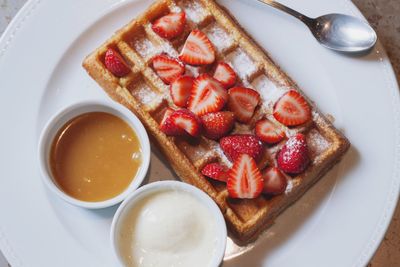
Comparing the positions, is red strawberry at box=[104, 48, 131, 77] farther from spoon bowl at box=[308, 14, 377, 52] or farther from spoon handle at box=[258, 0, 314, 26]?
spoon bowl at box=[308, 14, 377, 52]

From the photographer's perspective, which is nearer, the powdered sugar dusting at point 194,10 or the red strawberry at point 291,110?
the red strawberry at point 291,110

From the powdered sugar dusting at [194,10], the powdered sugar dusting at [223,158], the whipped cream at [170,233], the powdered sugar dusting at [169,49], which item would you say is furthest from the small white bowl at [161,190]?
the powdered sugar dusting at [194,10]

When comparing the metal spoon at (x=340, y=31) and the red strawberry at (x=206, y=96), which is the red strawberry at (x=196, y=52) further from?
the metal spoon at (x=340, y=31)

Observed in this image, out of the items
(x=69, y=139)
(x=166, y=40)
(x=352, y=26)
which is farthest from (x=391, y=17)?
(x=69, y=139)

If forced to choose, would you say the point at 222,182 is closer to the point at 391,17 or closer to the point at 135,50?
the point at 135,50

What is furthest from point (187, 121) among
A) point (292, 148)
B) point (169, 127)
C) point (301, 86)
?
point (301, 86)

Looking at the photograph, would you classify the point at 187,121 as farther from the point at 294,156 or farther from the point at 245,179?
the point at 294,156

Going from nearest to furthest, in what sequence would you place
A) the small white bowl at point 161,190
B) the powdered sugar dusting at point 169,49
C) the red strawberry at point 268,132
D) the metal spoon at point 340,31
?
the small white bowl at point 161,190 → the red strawberry at point 268,132 → the powdered sugar dusting at point 169,49 → the metal spoon at point 340,31
